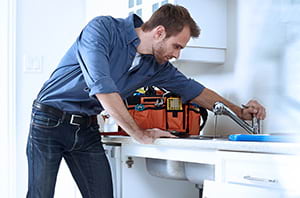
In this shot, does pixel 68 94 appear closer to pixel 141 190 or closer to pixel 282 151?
pixel 141 190

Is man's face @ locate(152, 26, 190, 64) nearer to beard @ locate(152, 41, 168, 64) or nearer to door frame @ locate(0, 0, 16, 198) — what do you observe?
beard @ locate(152, 41, 168, 64)

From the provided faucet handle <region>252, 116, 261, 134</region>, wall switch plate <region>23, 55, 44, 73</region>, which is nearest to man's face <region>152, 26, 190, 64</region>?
faucet handle <region>252, 116, 261, 134</region>

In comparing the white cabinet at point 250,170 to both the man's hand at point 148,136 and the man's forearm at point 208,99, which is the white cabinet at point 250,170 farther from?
the man's forearm at point 208,99

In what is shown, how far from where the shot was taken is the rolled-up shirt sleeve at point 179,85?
170cm

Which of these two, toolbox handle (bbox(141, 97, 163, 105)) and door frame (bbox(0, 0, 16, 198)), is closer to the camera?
toolbox handle (bbox(141, 97, 163, 105))

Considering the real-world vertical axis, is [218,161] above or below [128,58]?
below

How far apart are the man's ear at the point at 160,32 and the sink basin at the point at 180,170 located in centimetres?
44

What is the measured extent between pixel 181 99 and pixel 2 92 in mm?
1119

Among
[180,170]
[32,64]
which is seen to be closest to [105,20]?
[180,170]

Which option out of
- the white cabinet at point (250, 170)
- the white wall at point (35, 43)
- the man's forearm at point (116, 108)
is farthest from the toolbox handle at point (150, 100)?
the white wall at point (35, 43)

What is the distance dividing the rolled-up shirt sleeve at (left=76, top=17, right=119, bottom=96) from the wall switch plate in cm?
105

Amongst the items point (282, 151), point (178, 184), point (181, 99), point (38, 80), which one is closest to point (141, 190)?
point (178, 184)

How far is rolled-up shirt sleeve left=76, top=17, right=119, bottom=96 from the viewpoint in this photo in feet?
4.27

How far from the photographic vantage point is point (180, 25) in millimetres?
1477
